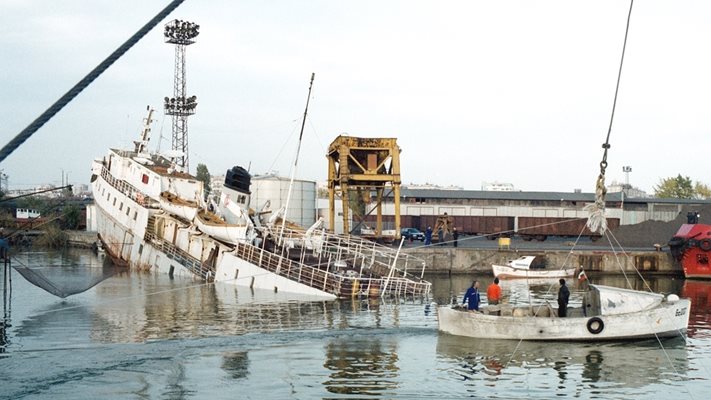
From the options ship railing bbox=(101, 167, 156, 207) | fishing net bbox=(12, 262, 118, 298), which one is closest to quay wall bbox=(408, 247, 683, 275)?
ship railing bbox=(101, 167, 156, 207)

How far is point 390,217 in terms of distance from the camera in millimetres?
85688

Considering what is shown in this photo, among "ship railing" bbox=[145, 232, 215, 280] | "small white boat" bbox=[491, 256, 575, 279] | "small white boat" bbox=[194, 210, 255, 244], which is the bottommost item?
"small white boat" bbox=[491, 256, 575, 279]

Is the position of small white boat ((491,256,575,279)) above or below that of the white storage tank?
below

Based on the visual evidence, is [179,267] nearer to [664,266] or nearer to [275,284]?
[275,284]

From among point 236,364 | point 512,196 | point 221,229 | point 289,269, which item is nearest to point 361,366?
point 236,364

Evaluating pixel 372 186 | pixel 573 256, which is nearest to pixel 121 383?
pixel 372 186

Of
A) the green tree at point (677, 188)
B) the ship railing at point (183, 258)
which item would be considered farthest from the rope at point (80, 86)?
the green tree at point (677, 188)

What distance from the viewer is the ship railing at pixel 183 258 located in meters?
44.9

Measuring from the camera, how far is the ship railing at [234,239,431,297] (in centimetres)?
3803

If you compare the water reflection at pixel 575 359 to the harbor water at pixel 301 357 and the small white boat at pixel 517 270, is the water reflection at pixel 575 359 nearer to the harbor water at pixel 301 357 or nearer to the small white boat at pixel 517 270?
the harbor water at pixel 301 357

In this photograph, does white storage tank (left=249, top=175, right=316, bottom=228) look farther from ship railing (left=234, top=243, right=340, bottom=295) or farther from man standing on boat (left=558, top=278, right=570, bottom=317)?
man standing on boat (left=558, top=278, right=570, bottom=317)

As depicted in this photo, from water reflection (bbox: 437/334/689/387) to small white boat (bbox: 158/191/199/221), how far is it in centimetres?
2260

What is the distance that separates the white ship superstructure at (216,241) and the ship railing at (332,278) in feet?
0.16

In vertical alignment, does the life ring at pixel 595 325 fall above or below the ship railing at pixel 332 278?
below
